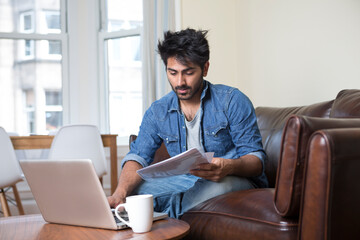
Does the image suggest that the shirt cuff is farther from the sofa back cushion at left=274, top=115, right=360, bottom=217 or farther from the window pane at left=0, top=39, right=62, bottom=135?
the window pane at left=0, top=39, right=62, bottom=135

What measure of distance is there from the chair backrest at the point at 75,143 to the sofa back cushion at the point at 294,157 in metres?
2.13

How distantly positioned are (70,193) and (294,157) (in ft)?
2.07

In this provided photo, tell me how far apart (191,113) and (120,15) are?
2.87 metres

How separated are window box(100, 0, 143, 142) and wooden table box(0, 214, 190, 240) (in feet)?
10.4

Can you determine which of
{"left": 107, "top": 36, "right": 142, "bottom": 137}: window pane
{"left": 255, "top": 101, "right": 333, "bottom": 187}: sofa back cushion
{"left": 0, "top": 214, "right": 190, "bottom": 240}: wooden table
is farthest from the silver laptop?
{"left": 107, "top": 36, "right": 142, "bottom": 137}: window pane

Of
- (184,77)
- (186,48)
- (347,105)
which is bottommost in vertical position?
(347,105)

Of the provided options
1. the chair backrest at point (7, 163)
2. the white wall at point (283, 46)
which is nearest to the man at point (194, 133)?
the white wall at point (283, 46)

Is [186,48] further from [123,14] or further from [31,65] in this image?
[31,65]

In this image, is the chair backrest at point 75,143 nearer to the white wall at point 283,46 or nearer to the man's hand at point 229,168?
the white wall at point 283,46

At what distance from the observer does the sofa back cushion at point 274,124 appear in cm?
184

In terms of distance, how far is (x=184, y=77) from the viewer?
1755mm

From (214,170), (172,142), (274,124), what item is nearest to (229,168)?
(214,170)

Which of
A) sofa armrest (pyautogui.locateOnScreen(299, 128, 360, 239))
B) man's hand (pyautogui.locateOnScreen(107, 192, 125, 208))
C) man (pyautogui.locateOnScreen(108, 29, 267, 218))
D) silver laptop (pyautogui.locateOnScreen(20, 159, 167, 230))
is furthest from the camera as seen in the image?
man (pyautogui.locateOnScreen(108, 29, 267, 218))

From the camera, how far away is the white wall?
2066mm
